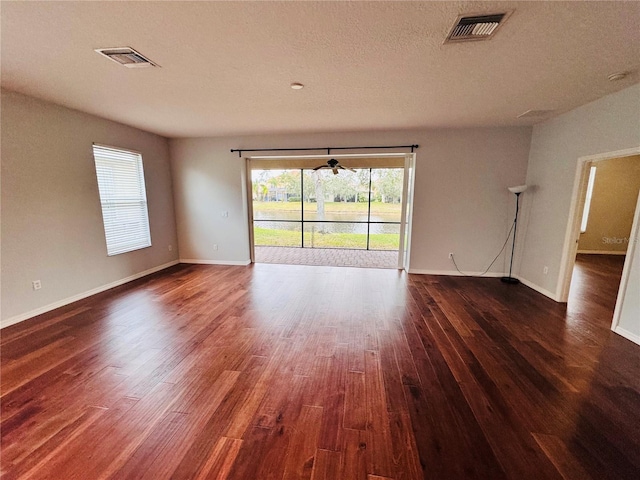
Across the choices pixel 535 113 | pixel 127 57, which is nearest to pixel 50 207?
pixel 127 57

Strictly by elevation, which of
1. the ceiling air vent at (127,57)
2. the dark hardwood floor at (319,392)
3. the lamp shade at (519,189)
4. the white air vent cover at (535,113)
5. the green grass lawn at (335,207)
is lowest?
the dark hardwood floor at (319,392)

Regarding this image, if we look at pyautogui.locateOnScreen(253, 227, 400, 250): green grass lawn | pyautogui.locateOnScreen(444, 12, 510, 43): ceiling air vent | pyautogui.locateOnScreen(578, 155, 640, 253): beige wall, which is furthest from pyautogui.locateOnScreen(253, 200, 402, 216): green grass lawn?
pyautogui.locateOnScreen(444, 12, 510, 43): ceiling air vent

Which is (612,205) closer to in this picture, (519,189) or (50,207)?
(519,189)

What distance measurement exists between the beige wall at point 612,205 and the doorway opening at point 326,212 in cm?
460

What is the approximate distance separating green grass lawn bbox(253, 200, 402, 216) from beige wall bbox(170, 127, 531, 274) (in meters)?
1.94

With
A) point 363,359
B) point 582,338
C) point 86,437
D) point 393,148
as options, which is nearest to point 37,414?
point 86,437

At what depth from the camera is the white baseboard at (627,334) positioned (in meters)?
2.64

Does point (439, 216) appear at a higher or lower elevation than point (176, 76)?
lower

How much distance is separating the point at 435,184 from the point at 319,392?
4069mm

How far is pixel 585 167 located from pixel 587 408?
2.99 m

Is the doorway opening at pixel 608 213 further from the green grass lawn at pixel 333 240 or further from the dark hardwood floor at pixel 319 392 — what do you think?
the green grass lawn at pixel 333 240

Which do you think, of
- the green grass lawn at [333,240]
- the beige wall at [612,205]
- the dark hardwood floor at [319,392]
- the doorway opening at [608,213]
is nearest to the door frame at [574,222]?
the dark hardwood floor at [319,392]

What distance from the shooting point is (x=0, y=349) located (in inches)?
97.3

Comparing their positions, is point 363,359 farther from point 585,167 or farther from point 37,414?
point 585,167
